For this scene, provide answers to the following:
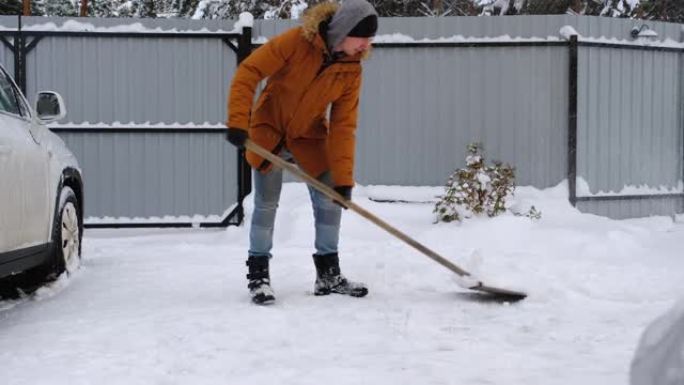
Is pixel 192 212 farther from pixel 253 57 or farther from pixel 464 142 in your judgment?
pixel 253 57

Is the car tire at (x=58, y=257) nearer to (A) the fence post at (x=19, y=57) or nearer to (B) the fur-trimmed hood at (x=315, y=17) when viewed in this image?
(B) the fur-trimmed hood at (x=315, y=17)

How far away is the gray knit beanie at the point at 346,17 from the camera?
4055mm

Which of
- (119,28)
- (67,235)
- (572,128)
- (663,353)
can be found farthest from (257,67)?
(572,128)

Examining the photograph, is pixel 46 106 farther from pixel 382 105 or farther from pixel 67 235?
pixel 382 105

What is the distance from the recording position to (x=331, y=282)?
459cm

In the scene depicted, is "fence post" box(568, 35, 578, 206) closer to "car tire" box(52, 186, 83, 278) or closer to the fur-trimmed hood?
the fur-trimmed hood

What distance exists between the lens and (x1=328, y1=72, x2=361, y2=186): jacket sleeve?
4.45 metres

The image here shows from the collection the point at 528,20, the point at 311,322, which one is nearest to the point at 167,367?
the point at 311,322

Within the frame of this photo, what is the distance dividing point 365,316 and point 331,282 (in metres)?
0.61

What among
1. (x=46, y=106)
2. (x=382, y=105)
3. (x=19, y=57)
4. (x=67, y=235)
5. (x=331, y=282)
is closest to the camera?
(x=331, y=282)

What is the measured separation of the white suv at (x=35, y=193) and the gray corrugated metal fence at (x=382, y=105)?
3056 mm

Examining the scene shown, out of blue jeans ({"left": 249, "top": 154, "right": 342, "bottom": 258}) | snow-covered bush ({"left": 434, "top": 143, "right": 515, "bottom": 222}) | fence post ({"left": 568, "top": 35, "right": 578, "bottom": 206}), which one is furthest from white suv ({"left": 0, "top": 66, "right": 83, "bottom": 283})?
fence post ({"left": 568, "top": 35, "right": 578, "bottom": 206})

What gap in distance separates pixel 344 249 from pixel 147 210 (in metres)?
2.85

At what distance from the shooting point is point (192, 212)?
862cm
